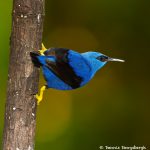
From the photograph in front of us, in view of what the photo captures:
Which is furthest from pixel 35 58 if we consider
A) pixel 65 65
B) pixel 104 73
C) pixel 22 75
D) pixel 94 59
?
pixel 104 73

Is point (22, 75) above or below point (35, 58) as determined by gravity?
below

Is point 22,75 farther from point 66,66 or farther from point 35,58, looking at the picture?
point 66,66

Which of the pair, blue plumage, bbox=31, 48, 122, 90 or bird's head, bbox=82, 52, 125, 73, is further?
bird's head, bbox=82, 52, 125, 73

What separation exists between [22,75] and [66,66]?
1.18 ft

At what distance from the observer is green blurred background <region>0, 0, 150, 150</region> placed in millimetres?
6844

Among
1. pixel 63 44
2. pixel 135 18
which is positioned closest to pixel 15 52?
pixel 63 44

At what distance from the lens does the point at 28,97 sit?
401cm

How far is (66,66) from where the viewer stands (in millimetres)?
4105

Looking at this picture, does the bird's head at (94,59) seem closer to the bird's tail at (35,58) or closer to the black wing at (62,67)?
the black wing at (62,67)

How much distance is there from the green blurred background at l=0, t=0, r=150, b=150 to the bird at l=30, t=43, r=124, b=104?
2433mm

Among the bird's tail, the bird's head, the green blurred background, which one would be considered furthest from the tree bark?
the green blurred background

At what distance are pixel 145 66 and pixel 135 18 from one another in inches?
25.3

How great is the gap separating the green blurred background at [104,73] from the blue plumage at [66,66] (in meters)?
2.42

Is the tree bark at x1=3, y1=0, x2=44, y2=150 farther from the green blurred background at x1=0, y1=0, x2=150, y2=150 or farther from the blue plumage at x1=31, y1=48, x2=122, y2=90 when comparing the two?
the green blurred background at x1=0, y1=0, x2=150, y2=150
